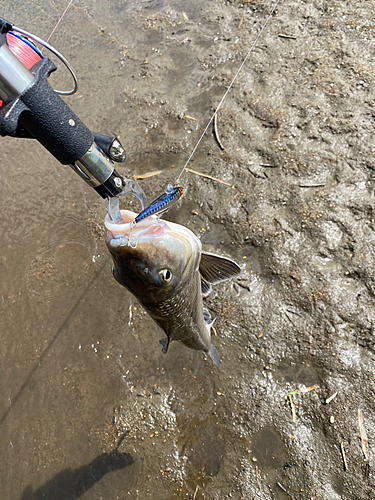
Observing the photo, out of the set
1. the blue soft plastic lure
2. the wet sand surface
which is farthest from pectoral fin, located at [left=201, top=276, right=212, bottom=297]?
the blue soft plastic lure

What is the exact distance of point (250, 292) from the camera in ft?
13.2

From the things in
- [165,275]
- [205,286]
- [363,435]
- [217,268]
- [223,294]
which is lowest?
[363,435]

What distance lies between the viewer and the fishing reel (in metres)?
1.37

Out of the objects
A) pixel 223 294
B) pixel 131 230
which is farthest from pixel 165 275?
pixel 223 294

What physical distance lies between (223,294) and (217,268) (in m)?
1.22

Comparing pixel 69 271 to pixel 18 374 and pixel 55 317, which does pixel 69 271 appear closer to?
pixel 55 317

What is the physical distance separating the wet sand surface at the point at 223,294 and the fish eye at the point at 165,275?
199cm

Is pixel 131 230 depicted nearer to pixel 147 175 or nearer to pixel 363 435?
pixel 147 175

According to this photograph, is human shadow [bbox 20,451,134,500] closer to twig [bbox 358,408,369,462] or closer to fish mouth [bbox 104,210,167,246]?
twig [bbox 358,408,369,462]

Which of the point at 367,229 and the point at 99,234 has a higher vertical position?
the point at 99,234

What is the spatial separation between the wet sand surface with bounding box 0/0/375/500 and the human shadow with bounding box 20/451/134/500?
2cm

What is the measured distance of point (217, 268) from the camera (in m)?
2.93

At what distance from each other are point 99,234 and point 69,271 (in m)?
0.66

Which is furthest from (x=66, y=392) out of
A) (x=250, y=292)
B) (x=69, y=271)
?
(x=250, y=292)
